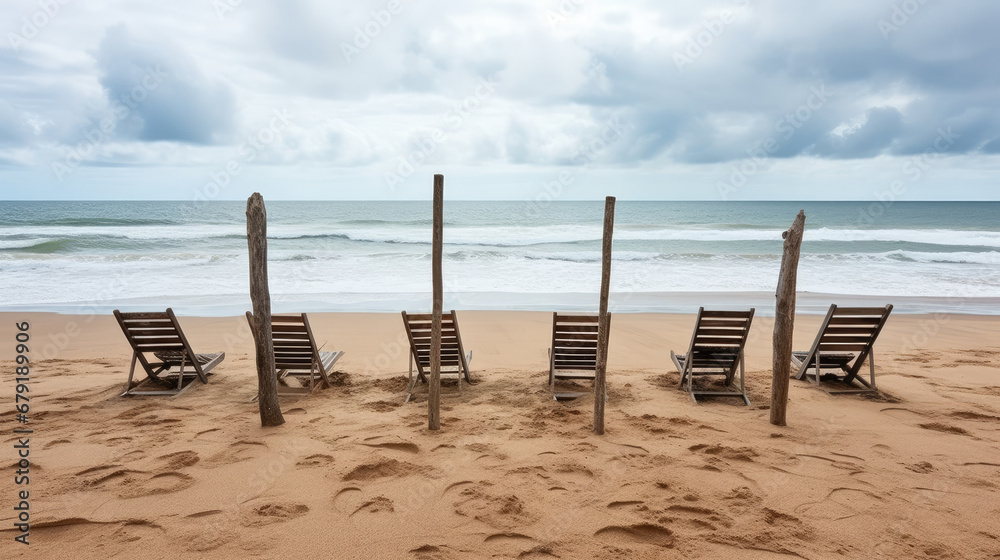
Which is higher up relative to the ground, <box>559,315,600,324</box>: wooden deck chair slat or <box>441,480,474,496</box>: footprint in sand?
<box>559,315,600,324</box>: wooden deck chair slat

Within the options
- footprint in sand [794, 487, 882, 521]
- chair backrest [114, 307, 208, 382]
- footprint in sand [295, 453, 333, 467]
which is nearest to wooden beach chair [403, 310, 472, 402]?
footprint in sand [295, 453, 333, 467]

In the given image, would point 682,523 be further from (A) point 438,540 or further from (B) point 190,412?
(B) point 190,412

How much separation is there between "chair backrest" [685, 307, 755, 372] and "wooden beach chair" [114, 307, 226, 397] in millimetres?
5775

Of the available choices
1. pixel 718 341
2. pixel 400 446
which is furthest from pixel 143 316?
pixel 718 341

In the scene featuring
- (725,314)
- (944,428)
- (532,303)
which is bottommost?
(944,428)

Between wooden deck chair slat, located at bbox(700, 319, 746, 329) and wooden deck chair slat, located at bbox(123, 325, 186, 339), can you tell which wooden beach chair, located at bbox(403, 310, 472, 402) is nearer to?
wooden deck chair slat, located at bbox(123, 325, 186, 339)

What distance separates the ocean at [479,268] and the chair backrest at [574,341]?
5.42 metres

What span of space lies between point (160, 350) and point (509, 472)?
458 centimetres

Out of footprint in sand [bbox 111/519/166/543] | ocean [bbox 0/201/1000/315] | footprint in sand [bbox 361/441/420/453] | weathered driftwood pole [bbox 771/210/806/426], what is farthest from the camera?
ocean [bbox 0/201/1000/315]

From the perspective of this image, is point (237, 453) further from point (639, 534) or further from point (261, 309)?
point (639, 534)

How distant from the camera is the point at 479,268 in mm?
19844

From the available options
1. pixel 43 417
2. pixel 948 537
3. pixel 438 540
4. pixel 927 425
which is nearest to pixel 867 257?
pixel 927 425

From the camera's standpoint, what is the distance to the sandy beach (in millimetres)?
3461

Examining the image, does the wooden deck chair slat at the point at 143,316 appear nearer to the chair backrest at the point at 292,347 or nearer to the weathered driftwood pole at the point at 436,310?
the chair backrest at the point at 292,347
